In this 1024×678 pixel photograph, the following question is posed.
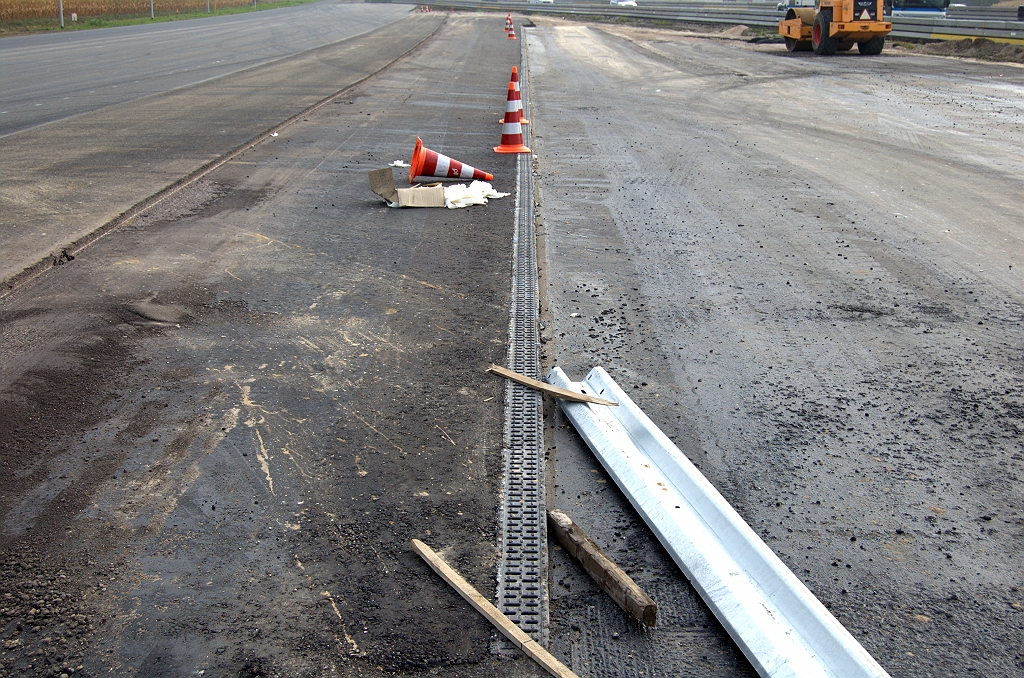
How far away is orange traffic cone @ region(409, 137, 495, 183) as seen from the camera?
920cm

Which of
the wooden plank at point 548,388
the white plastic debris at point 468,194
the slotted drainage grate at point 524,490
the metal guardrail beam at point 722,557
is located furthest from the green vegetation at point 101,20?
the metal guardrail beam at point 722,557

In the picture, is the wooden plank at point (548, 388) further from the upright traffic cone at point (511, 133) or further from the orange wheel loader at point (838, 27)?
the orange wheel loader at point (838, 27)

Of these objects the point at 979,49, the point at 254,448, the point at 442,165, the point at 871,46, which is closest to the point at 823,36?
the point at 871,46

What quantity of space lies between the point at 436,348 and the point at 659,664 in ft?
9.14

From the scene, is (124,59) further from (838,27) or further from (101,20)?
(101,20)

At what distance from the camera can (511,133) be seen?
37.0 feet

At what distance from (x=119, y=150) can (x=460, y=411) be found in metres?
8.24

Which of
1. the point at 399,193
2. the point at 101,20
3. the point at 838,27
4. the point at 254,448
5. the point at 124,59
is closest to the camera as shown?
the point at 254,448

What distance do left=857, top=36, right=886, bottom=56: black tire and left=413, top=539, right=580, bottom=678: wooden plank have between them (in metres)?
27.9

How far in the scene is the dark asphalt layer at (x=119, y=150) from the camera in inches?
297

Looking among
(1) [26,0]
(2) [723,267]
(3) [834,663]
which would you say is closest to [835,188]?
(2) [723,267]

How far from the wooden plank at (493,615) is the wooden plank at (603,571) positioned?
36 centimetres

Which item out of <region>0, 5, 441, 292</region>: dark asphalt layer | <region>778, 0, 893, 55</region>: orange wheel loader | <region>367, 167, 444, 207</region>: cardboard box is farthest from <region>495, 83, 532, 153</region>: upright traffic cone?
<region>778, 0, 893, 55</region>: orange wheel loader

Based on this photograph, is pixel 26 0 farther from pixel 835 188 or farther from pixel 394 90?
pixel 835 188
